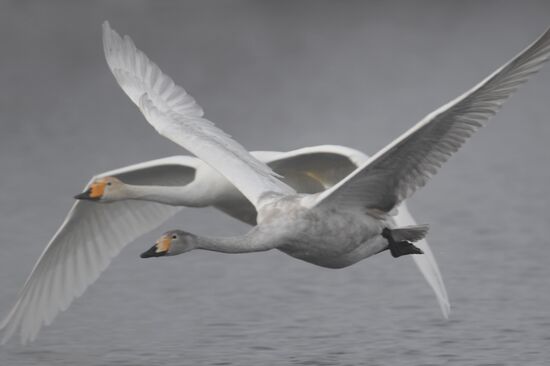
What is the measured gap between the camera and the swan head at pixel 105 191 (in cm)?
1284

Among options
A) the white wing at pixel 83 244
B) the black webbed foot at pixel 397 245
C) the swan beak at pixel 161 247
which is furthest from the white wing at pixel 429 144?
the white wing at pixel 83 244

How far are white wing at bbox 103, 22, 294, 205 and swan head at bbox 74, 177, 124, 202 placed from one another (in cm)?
54

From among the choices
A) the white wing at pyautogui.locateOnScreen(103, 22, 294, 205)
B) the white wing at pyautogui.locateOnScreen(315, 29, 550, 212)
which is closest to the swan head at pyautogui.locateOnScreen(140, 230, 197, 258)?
the white wing at pyautogui.locateOnScreen(103, 22, 294, 205)

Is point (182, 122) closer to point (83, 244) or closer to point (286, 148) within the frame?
point (83, 244)

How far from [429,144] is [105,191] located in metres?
2.85

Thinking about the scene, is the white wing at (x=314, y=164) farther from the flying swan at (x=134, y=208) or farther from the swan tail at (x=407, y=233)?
the swan tail at (x=407, y=233)

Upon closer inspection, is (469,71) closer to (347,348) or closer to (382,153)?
(347,348)

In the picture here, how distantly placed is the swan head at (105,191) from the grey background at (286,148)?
4.12ft

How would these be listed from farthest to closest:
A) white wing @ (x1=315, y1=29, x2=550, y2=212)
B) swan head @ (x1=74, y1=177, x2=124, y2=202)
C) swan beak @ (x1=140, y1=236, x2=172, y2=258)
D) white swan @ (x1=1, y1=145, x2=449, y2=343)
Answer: white swan @ (x1=1, y1=145, x2=449, y2=343) < swan head @ (x1=74, y1=177, x2=124, y2=202) < swan beak @ (x1=140, y1=236, x2=172, y2=258) < white wing @ (x1=315, y1=29, x2=550, y2=212)

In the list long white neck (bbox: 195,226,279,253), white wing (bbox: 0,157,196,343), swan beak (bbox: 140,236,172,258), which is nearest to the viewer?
swan beak (bbox: 140,236,172,258)

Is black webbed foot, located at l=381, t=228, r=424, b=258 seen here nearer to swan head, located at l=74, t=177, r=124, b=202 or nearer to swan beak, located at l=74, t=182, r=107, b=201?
swan head, located at l=74, t=177, r=124, b=202

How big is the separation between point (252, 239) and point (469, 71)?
1352cm

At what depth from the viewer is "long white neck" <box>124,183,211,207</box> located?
13.0 meters

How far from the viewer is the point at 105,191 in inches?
506
